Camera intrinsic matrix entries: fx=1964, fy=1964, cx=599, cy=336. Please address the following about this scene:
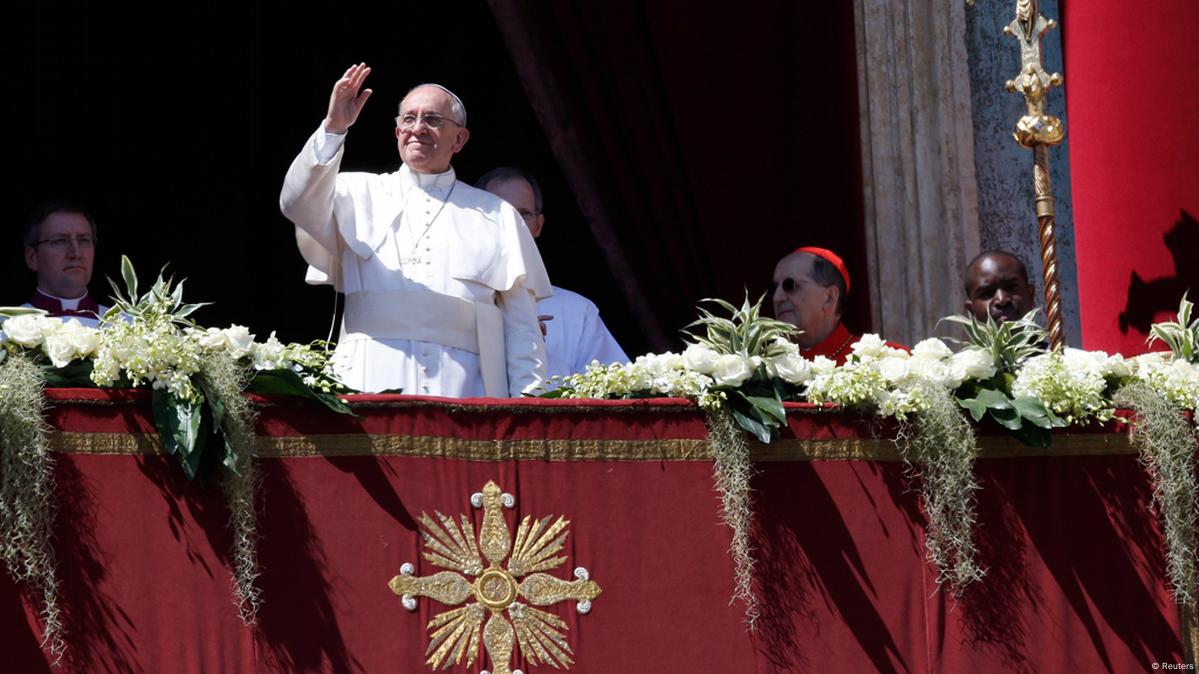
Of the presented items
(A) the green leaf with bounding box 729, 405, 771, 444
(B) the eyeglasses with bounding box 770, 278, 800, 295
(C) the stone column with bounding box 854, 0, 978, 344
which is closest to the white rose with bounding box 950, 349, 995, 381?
(A) the green leaf with bounding box 729, 405, 771, 444

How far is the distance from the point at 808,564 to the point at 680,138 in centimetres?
346

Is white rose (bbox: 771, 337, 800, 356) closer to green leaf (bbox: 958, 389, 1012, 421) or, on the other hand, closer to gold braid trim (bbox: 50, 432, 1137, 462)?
gold braid trim (bbox: 50, 432, 1137, 462)

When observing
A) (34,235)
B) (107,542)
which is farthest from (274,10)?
(107,542)

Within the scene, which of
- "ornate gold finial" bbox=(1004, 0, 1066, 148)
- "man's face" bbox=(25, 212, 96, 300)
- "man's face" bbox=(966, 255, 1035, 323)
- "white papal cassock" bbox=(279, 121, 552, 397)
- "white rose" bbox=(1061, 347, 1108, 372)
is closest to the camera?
"white rose" bbox=(1061, 347, 1108, 372)

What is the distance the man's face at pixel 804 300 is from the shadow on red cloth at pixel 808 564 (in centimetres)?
147

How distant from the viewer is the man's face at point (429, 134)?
18.4 feet

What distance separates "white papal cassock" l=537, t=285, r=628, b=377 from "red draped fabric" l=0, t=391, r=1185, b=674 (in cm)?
189

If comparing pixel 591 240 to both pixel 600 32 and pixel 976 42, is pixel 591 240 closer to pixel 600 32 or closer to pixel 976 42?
pixel 600 32

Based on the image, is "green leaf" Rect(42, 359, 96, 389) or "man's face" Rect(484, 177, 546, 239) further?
"man's face" Rect(484, 177, 546, 239)

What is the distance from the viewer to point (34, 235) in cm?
645

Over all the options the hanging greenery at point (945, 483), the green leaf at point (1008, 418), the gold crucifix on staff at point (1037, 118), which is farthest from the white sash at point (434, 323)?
the gold crucifix on staff at point (1037, 118)

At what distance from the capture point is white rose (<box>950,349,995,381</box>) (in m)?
4.96

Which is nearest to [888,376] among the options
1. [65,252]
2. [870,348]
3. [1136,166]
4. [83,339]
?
[870,348]

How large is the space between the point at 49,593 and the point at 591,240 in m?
4.67
